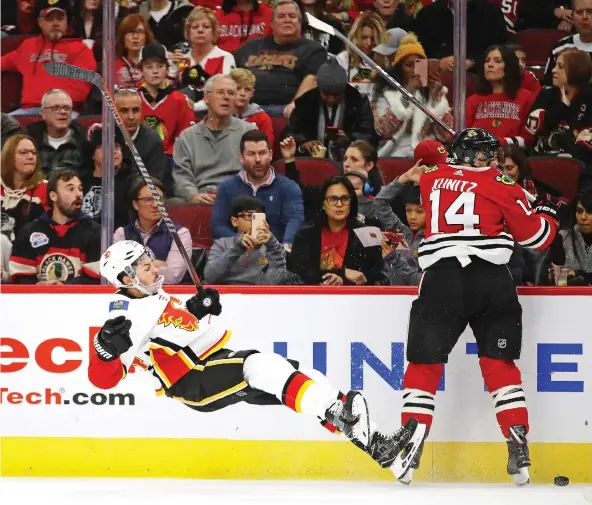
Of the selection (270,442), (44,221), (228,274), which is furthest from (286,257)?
(44,221)

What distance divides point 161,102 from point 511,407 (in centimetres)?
211

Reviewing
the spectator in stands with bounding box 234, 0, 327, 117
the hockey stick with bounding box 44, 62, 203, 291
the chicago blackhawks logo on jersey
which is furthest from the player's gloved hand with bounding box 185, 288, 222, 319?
the spectator in stands with bounding box 234, 0, 327, 117

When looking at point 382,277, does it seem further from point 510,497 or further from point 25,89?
point 25,89

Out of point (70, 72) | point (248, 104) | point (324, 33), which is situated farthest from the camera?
point (324, 33)

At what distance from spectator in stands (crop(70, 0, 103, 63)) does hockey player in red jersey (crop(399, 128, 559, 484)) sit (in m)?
1.69

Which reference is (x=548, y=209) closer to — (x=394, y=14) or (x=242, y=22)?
(x=394, y=14)

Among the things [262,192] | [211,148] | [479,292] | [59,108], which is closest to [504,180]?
[479,292]

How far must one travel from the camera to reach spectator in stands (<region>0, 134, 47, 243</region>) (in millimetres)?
4711

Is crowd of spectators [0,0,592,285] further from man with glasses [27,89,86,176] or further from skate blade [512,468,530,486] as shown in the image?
skate blade [512,468,530,486]


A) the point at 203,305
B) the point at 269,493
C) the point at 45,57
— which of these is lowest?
the point at 269,493

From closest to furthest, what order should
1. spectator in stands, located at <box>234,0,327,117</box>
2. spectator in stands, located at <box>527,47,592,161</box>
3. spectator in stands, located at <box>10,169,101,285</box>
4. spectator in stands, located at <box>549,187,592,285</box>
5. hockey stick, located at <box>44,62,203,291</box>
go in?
hockey stick, located at <box>44,62,203,291</box> → spectator in stands, located at <box>549,187,592,285</box> → spectator in stands, located at <box>10,169,101,285</box> → spectator in stands, located at <box>527,47,592,161</box> → spectator in stands, located at <box>234,0,327,117</box>

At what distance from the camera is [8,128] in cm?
490

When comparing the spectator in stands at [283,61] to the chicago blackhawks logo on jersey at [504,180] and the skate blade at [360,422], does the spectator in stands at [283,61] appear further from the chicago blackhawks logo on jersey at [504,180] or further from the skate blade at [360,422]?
the skate blade at [360,422]

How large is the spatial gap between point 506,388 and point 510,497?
15.2 inches
